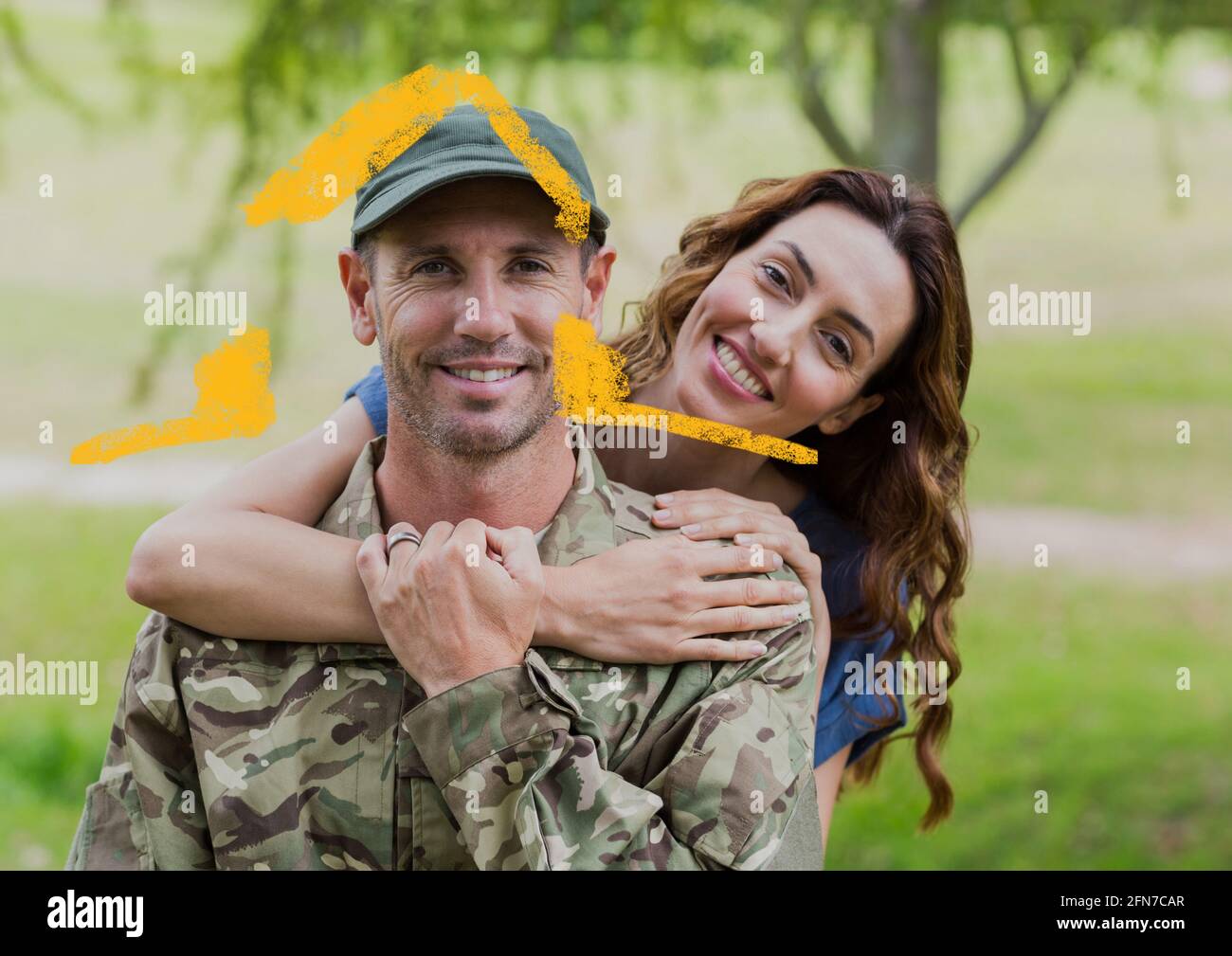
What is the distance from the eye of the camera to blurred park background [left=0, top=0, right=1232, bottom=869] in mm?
4773

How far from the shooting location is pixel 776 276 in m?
3.00

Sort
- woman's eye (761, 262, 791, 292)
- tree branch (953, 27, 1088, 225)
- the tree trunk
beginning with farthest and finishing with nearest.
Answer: tree branch (953, 27, 1088, 225)
the tree trunk
woman's eye (761, 262, 791, 292)

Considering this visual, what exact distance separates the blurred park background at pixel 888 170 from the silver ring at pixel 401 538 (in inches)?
58.0

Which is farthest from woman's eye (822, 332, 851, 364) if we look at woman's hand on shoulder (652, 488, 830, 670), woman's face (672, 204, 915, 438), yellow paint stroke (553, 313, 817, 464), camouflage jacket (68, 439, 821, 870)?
camouflage jacket (68, 439, 821, 870)

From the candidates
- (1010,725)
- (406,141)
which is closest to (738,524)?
(406,141)

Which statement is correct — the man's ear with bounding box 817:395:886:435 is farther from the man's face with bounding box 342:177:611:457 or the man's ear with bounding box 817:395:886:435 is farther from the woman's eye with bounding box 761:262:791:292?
the man's face with bounding box 342:177:611:457

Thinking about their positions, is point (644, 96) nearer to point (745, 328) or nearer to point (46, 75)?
point (46, 75)

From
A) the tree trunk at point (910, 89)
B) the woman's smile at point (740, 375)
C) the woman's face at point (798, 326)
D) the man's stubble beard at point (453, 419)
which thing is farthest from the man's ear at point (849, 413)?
the tree trunk at point (910, 89)

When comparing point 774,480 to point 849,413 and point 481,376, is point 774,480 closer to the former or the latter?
point 849,413

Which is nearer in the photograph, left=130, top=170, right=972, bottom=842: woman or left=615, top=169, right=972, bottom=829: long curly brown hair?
left=130, top=170, right=972, bottom=842: woman

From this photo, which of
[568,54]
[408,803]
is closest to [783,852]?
[408,803]

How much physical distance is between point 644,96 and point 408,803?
6.99m

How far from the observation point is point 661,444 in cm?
310

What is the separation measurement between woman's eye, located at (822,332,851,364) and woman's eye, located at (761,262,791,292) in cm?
13
